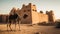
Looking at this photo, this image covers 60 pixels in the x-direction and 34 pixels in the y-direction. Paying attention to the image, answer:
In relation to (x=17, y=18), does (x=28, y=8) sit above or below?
above

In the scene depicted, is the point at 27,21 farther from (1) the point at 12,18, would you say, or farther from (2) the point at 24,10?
(1) the point at 12,18

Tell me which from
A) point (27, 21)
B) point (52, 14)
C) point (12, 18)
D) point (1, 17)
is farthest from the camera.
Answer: point (52, 14)

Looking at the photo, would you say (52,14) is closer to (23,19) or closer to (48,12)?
(48,12)

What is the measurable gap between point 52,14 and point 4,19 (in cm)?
1674

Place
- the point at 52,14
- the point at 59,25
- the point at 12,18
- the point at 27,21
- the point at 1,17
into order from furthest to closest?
1. the point at 52,14
2. the point at 1,17
3. the point at 27,21
4. the point at 59,25
5. the point at 12,18

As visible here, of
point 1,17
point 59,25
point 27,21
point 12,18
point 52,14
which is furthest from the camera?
point 52,14

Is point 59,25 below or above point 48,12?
below

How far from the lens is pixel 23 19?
99.2ft

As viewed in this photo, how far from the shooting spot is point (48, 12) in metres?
44.8

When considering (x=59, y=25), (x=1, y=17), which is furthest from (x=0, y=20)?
(x=59, y=25)

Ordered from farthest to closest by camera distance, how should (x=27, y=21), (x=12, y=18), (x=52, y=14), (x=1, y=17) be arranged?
(x=52, y=14) → (x=1, y=17) → (x=27, y=21) → (x=12, y=18)

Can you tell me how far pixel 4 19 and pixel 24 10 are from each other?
6.88 metres

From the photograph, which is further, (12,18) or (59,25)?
(59,25)

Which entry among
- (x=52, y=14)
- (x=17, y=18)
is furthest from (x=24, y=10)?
(x=17, y=18)
